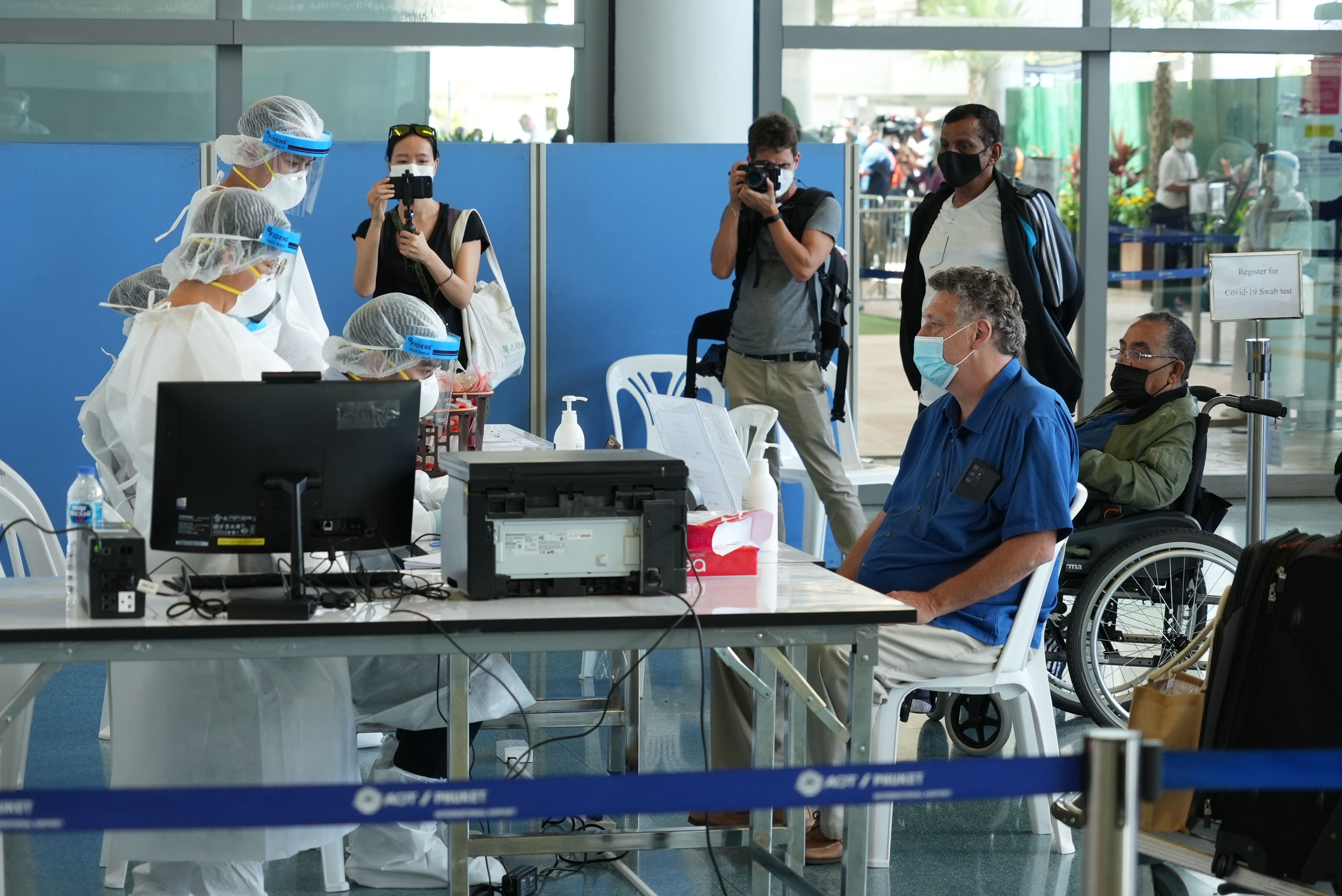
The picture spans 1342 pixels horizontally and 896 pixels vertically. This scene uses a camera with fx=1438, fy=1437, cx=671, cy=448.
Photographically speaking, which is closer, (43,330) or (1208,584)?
(1208,584)

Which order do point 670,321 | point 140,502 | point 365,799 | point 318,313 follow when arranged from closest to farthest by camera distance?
1. point 365,799
2. point 140,502
3. point 318,313
4. point 670,321

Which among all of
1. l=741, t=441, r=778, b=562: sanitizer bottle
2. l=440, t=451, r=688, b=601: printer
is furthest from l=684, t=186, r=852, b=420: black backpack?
l=440, t=451, r=688, b=601: printer

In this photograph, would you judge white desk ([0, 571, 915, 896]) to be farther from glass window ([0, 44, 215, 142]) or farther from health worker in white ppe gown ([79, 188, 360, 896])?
glass window ([0, 44, 215, 142])

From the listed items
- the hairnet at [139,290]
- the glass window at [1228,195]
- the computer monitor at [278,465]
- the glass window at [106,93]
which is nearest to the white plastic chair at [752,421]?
the hairnet at [139,290]

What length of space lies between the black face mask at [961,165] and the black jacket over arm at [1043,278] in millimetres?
91

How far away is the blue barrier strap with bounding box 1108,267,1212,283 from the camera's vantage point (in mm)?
7277

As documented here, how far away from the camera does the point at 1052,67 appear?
7066 millimetres

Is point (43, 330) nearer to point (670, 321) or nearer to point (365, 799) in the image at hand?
point (670, 321)

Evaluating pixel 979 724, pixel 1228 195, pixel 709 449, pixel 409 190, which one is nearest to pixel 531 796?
pixel 709 449

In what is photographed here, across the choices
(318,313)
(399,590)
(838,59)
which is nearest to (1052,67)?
(838,59)

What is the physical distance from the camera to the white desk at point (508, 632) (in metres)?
2.09

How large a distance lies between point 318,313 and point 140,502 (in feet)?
5.76

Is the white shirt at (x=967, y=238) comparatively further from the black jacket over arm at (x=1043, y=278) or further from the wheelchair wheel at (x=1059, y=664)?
the wheelchair wheel at (x=1059, y=664)

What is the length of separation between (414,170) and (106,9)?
103 inches
